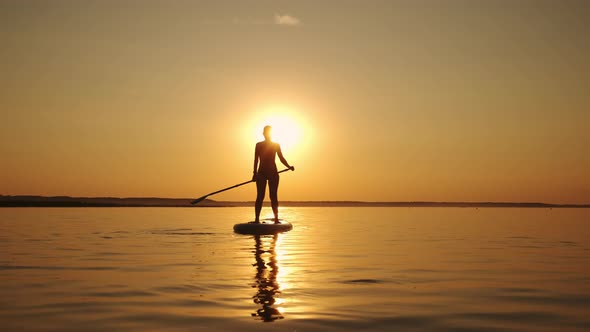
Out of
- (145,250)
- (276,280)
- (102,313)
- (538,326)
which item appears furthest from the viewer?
(145,250)

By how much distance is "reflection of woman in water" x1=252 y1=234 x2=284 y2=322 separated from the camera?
22.5 feet

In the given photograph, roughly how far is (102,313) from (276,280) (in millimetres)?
3168

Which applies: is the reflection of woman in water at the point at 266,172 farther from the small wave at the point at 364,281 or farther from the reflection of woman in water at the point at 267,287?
the small wave at the point at 364,281

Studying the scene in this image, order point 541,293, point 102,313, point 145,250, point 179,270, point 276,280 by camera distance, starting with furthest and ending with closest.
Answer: point 145,250
point 179,270
point 276,280
point 541,293
point 102,313

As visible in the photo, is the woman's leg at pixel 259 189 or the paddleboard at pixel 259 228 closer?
the paddleboard at pixel 259 228

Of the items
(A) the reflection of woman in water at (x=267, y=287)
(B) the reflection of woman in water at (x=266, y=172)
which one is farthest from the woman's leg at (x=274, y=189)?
(A) the reflection of woman in water at (x=267, y=287)

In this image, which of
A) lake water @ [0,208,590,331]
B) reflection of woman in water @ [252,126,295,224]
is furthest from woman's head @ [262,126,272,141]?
lake water @ [0,208,590,331]

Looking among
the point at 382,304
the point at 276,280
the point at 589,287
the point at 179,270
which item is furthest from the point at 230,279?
→ the point at 589,287

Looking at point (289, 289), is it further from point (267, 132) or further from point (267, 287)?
point (267, 132)

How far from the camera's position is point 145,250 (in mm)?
14984

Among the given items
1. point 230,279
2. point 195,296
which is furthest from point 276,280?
point 195,296

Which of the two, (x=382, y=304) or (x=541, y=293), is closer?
(x=382, y=304)

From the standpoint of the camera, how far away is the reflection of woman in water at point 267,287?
6.85m

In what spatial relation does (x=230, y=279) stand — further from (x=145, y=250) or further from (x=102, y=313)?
(x=145, y=250)
